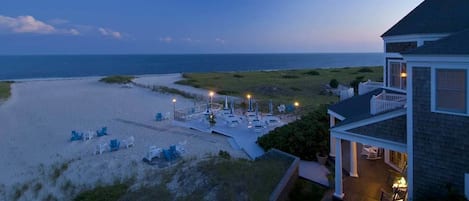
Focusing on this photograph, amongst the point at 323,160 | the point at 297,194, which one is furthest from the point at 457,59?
the point at 323,160

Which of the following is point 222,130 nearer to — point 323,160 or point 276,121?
point 276,121

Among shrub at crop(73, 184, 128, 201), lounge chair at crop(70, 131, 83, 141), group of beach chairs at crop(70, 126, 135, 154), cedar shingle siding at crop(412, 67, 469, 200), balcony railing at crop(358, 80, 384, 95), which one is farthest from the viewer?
lounge chair at crop(70, 131, 83, 141)

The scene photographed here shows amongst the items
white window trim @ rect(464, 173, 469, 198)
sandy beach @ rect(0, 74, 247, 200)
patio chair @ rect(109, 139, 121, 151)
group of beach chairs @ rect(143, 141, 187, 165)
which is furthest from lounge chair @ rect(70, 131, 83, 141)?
white window trim @ rect(464, 173, 469, 198)

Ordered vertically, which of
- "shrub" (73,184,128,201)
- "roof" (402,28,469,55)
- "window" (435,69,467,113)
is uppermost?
"roof" (402,28,469,55)

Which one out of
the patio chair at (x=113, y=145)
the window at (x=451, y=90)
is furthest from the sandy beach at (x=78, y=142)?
the window at (x=451, y=90)

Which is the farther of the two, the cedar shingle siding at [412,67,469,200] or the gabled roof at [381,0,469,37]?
the gabled roof at [381,0,469,37]

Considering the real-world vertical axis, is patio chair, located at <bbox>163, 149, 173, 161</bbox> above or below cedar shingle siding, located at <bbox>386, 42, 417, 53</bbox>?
below

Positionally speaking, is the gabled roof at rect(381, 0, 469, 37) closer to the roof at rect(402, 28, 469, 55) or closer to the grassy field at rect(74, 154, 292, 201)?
the roof at rect(402, 28, 469, 55)

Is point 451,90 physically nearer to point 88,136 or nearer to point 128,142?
point 128,142

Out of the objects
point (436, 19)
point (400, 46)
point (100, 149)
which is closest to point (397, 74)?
point (400, 46)
